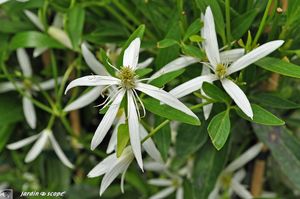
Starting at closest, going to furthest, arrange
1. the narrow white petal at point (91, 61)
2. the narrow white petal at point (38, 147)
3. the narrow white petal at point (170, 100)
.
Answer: the narrow white petal at point (170, 100)
the narrow white petal at point (91, 61)
the narrow white petal at point (38, 147)

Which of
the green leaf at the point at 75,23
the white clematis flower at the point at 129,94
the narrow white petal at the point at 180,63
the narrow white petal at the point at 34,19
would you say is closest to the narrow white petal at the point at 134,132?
the white clematis flower at the point at 129,94

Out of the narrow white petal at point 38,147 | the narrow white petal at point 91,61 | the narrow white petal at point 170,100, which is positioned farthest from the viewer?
the narrow white petal at point 38,147

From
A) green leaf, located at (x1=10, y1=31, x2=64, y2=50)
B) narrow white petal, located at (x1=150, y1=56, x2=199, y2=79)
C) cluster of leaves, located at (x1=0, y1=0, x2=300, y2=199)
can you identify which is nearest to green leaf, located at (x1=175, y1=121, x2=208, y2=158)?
cluster of leaves, located at (x1=0, y1=0, x2=300, y2=199)

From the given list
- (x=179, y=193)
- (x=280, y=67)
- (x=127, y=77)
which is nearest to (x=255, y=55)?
(x=280, y=67)

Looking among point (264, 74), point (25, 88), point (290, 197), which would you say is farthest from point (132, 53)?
point (290, 197)

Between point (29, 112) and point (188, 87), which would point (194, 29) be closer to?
point (188, 87)

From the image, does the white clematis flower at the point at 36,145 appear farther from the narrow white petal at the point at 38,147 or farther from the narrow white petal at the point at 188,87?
the narrow white petal at the point at 188,87
